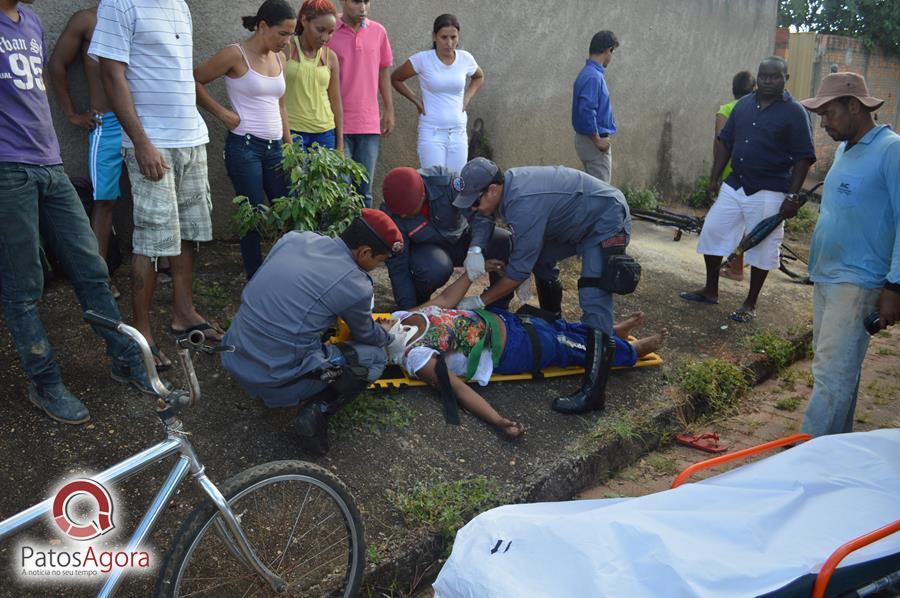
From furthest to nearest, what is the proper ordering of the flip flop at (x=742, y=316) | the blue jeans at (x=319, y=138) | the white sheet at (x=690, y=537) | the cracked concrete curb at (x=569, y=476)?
1. the flip flop at (x=742, y=316)
2. the blue jeans at (x=319, y=138)
3. the cracked concrete curb at (x=569, y=476)
4. the white sheet at (x=690, y=537)

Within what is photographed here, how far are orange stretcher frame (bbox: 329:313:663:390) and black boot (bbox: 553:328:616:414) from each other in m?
0.25

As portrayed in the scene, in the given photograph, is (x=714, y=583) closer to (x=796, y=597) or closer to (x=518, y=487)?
(x=796, y=597)

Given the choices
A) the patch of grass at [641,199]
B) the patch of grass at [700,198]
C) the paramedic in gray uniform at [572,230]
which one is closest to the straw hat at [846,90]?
the paramedic in gray uniform at [572,230]

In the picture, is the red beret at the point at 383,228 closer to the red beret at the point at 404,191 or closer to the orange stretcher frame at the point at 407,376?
the orange stretcher frame at the point at 407,376

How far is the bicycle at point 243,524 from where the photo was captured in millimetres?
2408

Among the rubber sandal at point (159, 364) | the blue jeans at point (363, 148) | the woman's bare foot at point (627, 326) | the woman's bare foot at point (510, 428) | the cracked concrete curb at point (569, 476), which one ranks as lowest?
the cracked concrete curb at point (569, 476)

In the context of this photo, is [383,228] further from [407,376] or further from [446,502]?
[446,502]

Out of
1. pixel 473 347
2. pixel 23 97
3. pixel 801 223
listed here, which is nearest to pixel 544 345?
pixel 473 347

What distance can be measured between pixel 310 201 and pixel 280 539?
210 centimetres

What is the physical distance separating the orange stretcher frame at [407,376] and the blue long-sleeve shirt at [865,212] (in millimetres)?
1465

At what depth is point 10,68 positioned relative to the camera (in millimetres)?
3301

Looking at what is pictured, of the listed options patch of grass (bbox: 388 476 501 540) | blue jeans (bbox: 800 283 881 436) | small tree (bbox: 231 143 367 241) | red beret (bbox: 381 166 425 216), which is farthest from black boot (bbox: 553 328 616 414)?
small tree (bbox: 231 143 367 241)

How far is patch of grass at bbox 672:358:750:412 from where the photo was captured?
509 cm

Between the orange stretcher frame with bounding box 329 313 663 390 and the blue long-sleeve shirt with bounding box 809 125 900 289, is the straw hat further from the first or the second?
the orange stretcher frame with bounding box 329 313 663 390
